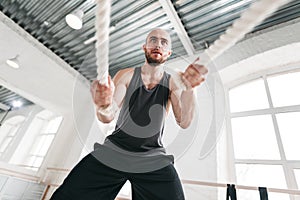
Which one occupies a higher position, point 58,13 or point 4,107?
point 58,13

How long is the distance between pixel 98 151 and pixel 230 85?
6.01ft

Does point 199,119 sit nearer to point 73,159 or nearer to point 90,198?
point 90,198

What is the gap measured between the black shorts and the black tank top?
11cm

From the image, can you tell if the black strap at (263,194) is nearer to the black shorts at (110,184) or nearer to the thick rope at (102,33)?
the black shorts at (110,184)

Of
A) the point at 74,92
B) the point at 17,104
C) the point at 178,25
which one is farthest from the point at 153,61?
the point at 17,104

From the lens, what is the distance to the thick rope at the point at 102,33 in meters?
0.46

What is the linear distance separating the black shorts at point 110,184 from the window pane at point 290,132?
50.6 inches

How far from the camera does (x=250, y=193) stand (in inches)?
57.8

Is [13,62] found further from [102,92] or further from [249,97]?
[249,97]

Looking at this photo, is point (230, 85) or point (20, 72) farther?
point (20, 72)

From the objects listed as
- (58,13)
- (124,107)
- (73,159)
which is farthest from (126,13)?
(73,159)

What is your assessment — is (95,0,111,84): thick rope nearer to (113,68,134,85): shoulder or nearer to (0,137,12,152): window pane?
(113,68,134,85): shoulder

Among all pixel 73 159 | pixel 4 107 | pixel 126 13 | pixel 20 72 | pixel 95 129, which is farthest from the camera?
pixel 4 107

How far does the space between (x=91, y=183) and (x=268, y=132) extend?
5.32ft
